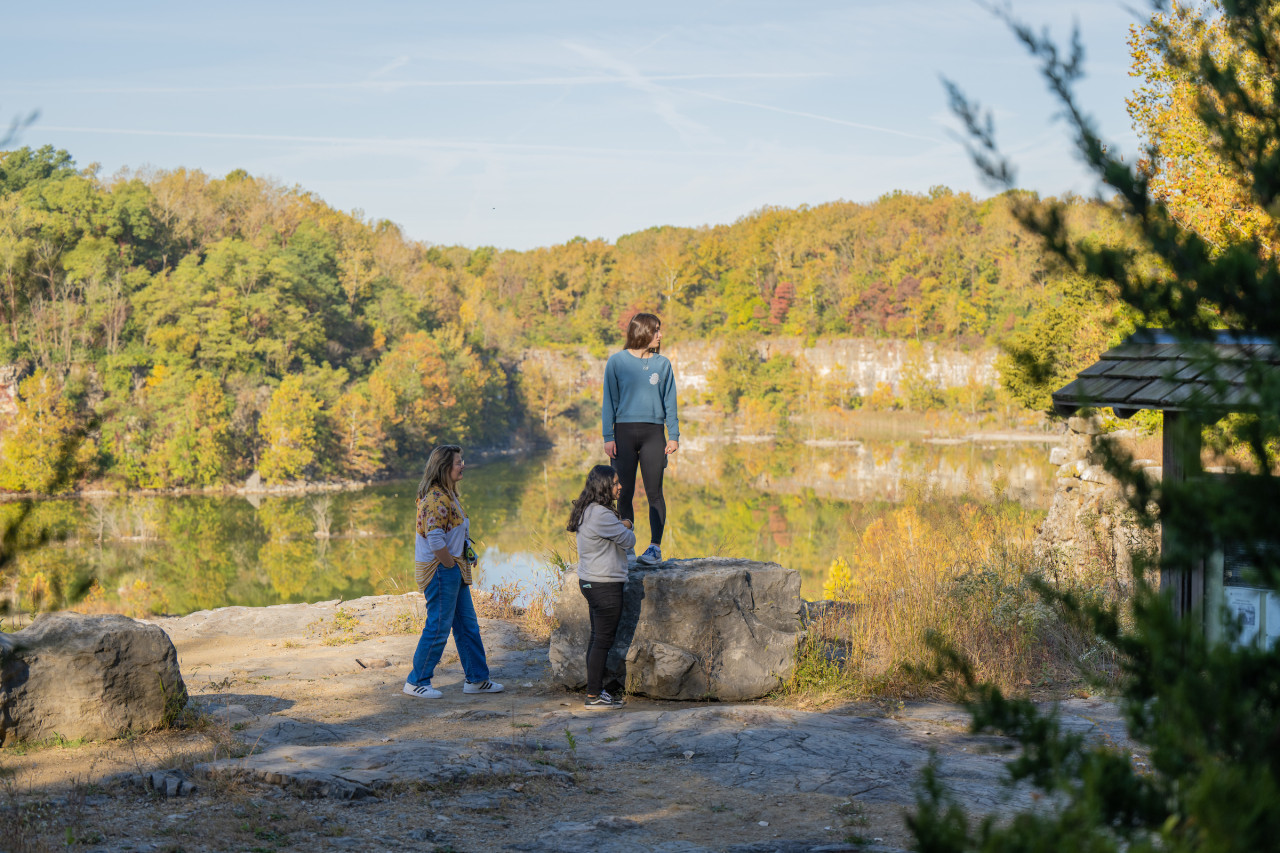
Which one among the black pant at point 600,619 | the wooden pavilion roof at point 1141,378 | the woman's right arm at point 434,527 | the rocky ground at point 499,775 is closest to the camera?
the wooden pavilion roof at point 1141,378

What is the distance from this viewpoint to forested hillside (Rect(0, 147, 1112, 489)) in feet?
152

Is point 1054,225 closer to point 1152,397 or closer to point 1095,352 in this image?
point 1152,397

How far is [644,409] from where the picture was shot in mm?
7410

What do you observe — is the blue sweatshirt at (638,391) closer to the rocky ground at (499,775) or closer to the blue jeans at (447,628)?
the blue jeans at (447,628)

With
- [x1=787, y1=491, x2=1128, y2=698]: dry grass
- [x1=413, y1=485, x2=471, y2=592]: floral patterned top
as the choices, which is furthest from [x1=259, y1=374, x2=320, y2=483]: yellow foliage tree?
[x1=413, y1=485, x2=471, y2=592]: floral patterned top

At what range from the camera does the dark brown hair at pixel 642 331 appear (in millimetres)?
7301

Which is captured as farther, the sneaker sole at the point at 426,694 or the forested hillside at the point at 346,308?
the forested hillside at the point at 346,308

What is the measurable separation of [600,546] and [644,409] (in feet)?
4.07

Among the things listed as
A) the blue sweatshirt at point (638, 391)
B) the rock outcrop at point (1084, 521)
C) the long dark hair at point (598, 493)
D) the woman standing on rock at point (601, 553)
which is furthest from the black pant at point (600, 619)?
the rock outcrop at point (1084, 521)

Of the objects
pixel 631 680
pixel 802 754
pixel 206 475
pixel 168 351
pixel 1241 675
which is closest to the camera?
pixel 1241 675

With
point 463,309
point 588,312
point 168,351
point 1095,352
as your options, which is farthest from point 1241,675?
point 588,312

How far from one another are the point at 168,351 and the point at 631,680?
Answer: 4872cm

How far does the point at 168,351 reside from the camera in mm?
49562

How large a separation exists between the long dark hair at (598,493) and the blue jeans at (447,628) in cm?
111
